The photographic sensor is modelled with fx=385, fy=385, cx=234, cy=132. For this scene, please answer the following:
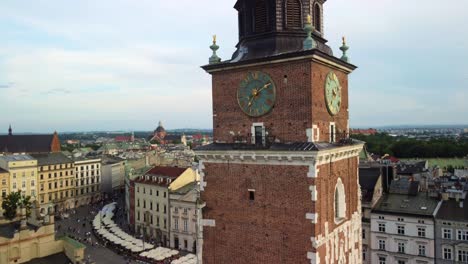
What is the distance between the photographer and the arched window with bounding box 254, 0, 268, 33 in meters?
18.2

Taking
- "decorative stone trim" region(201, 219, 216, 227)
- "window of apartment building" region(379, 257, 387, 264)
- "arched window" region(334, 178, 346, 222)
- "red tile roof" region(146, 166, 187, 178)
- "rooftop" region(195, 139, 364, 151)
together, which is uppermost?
"rooftop" region(195, 139, 364, 151)

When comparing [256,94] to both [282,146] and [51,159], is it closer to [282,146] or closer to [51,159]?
[282,146]

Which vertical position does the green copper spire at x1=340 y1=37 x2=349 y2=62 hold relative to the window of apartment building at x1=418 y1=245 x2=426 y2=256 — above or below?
above

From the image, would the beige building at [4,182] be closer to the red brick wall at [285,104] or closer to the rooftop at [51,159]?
the rooftop at [51,159]

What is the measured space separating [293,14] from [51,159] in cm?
9375

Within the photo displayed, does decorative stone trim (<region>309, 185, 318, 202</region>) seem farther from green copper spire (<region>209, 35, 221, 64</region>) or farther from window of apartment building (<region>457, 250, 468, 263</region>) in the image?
window of apartment building (<region>457, 250, 468, 263</region>)

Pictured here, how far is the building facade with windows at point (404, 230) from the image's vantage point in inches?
1644

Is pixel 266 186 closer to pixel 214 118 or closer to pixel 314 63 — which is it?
pixel 214 118

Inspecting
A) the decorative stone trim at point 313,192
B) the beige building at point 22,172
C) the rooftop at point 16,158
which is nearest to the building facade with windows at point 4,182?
the beige building at point 22,172

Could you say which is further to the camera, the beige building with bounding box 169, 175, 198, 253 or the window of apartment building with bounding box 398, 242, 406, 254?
the beige building with bounding box 169, 175, 198, 253

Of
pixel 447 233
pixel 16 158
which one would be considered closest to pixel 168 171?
→ pixel 16 158

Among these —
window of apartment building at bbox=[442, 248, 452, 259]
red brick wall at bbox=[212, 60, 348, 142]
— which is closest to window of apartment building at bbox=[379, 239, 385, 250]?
window of apartment building at bbox=[442, 248, 452, 259]

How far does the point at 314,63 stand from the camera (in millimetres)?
16172

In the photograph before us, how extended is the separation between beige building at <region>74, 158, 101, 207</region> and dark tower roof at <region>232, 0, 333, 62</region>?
317 feet
